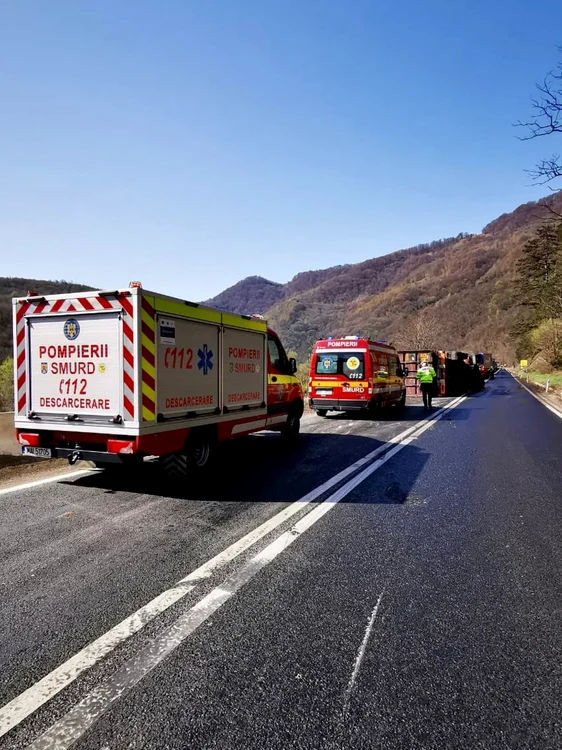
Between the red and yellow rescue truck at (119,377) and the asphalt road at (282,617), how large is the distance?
65 centimetres

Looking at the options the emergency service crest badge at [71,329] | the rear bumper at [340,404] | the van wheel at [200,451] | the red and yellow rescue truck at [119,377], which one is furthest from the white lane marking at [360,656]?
the rear bumper at [340,404]

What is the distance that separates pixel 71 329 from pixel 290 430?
209 inches

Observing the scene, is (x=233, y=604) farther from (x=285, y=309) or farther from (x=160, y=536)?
(x=285, y=309)

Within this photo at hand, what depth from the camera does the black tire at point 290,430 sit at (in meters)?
10.2

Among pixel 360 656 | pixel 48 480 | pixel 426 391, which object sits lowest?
pixel 360 656

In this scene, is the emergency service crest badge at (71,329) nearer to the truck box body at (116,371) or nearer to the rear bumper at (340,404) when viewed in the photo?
the truck box body at (116,371)

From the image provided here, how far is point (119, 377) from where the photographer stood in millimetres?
5965

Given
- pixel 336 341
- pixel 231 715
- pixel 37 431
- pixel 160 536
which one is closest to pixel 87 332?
pixel 37 431

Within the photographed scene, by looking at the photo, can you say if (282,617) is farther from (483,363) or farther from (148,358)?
(483,363)

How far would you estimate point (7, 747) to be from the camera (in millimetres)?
2051

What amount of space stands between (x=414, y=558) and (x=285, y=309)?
194 metres

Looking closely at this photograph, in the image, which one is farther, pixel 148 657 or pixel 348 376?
pixel 348 376

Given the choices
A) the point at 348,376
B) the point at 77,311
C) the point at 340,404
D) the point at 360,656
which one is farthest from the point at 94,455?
the point at 348,376

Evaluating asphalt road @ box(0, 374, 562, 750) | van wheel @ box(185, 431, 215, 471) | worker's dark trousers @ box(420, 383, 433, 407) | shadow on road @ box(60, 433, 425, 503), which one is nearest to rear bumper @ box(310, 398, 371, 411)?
worker's dark trousers @ box(420, 383, 433, 407)
